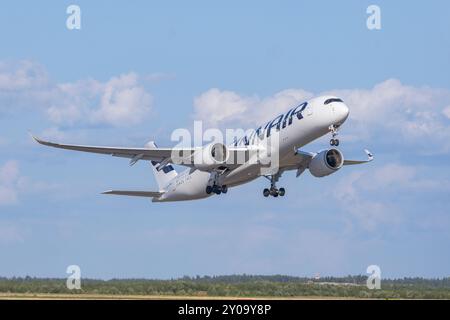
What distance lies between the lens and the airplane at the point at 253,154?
50594 mm

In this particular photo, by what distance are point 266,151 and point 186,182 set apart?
31.5 feet

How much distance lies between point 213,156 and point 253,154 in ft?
7.65

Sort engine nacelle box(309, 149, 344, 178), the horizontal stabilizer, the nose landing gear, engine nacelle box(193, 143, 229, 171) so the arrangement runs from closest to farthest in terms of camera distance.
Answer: engine nacelle box(193, 143, 229, 171) < the nose landing gear < engine nacelle box(309, 149, 344, 178) < the horizontal stabilizer

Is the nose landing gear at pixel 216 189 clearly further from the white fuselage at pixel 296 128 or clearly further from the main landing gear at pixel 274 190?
the main landing gear at pixel 274 190

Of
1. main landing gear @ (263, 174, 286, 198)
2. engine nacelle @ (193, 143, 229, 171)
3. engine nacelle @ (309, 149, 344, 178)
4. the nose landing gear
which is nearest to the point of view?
engine nacelle @ (193, 143, 229, 171)

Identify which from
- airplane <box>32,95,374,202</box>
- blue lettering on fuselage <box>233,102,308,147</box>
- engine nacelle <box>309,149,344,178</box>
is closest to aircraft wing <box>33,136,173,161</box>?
airplane <box>32,95,374,202</box>

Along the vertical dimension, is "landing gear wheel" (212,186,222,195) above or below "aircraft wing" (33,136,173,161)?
below

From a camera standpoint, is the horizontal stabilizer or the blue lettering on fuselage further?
the horizontal stabilizer

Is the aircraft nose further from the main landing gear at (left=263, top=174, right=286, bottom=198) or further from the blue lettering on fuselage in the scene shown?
the main landing gear at (left=263, top=174, right=286, bottom=198)

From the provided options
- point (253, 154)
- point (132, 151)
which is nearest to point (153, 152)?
point (132, 151)

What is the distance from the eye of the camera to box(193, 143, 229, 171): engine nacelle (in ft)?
176

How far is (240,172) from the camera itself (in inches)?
2152
